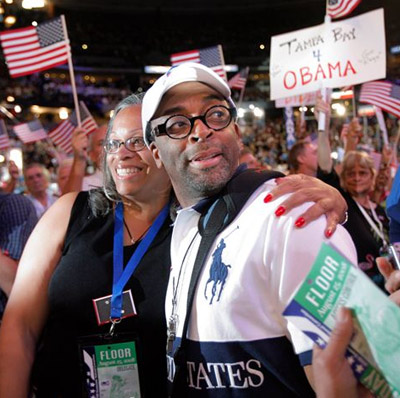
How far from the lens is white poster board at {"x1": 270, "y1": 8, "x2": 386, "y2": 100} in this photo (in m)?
4.46

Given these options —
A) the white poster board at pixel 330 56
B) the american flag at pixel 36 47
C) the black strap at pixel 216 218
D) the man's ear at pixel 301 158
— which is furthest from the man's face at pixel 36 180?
the black strap at pixel 216 218

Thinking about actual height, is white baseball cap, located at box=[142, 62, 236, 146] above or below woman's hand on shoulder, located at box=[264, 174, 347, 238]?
above

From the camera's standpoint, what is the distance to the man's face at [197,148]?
1.55 m

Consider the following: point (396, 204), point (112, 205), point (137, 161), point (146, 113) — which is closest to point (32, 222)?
point (112, 205)

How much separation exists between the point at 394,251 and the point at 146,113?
0.89 meters

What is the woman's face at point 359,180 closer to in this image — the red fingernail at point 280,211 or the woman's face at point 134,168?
the woman's face at point 134,168

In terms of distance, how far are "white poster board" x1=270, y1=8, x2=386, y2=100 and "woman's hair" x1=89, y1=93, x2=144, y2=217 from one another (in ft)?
9.90

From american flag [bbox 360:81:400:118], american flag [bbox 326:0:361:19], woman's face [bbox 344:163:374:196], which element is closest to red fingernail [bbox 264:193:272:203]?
woman's face [bbox 344:163:374:196]

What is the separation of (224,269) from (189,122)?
0.51m

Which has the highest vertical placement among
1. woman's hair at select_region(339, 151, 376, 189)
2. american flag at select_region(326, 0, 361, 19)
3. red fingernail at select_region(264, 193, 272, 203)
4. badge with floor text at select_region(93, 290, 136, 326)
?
american flag at select_region(326, 0, 361, 19)

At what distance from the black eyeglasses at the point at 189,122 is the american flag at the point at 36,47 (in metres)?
4.95

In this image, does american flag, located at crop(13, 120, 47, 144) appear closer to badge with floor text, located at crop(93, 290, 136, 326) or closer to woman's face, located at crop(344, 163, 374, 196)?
woman's face, located at crop(344, 163, 374, 196)

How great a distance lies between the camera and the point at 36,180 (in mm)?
6273

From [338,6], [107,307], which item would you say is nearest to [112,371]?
[107,307]
